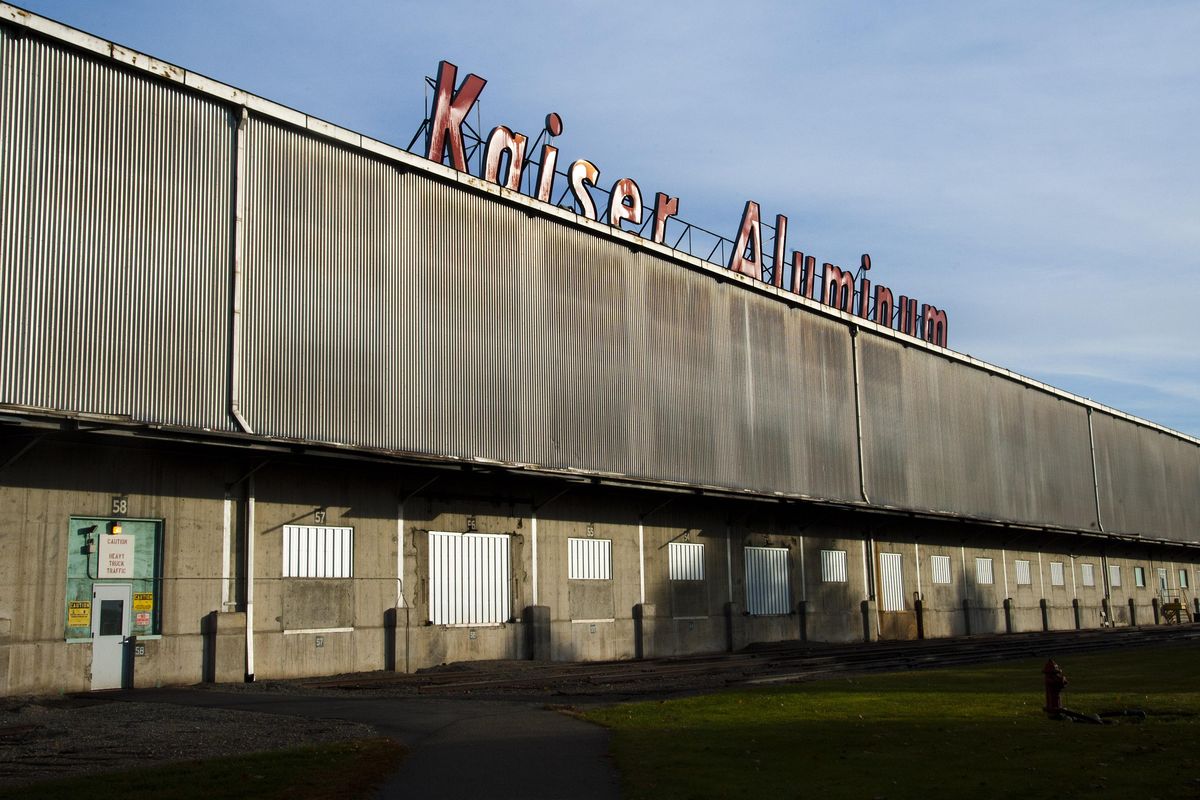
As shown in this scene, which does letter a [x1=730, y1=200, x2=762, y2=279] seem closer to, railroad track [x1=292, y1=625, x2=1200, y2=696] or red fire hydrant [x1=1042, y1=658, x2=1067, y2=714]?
railroad track [x1=292, y1=625, x2=1200, y2=696]

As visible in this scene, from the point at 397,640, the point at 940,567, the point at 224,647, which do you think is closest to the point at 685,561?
the point at 397,640

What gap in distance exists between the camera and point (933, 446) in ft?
184

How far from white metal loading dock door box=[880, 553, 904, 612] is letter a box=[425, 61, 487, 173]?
28353 mm

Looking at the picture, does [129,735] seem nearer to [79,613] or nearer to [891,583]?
[79,613]

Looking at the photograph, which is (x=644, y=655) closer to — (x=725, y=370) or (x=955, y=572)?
(x=725, y=370)

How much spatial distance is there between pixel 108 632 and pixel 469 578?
10.5 meters

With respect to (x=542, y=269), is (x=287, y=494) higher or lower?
lower

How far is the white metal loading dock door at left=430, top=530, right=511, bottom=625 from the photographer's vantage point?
→ 108 feet

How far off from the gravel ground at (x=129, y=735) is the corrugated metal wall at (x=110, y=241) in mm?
7515

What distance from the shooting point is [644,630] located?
3909 cm

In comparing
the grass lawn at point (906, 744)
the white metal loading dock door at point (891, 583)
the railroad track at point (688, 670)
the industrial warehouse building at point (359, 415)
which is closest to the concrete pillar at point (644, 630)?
the industrial warehouse building at point (359, 415)

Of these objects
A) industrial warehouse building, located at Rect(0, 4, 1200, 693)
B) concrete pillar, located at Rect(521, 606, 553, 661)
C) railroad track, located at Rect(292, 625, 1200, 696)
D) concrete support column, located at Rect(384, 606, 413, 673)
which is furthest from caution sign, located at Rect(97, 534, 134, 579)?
concrete pillar, located at Rect(521, 606, 553, 661)

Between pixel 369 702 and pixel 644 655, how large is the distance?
18417mm

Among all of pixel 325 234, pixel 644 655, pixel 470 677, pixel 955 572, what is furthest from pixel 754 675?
pixel 955 572
